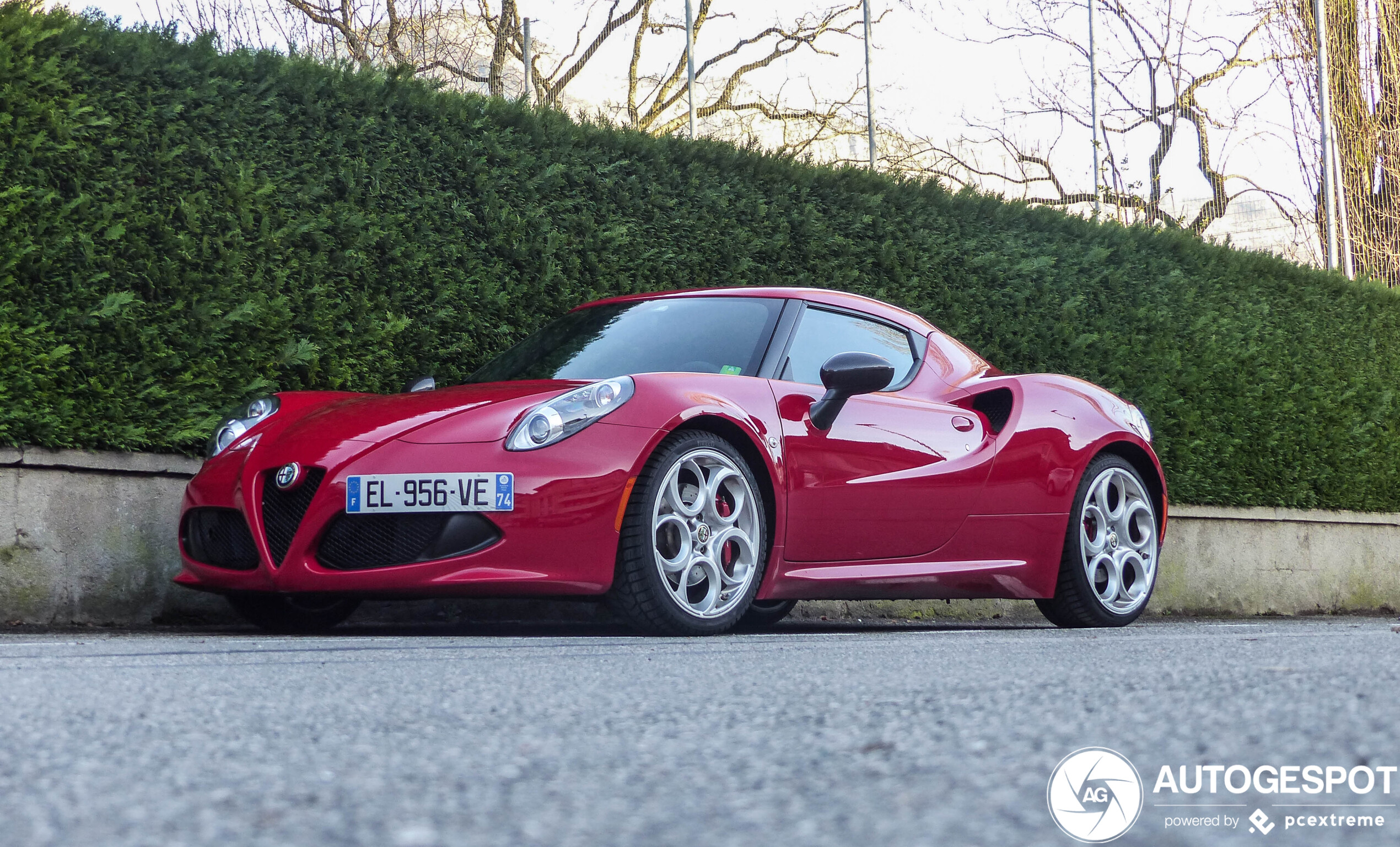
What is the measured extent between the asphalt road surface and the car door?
182 centimetres

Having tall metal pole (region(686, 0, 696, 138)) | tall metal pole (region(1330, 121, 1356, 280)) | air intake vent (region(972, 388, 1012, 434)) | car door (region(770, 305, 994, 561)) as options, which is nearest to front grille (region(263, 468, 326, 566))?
car door (region(770, 305, 994, 561))

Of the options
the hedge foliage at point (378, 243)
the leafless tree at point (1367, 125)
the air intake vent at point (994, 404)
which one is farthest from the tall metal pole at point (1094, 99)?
the air intake vent at point (994, 404)

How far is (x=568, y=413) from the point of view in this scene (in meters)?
4.51

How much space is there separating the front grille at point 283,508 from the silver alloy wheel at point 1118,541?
3.26 meters

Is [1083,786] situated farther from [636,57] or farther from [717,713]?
[636,57]

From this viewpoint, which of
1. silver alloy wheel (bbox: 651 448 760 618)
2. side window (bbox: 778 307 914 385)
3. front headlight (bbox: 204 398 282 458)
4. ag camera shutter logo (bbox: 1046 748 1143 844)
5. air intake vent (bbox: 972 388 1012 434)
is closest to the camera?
ag camera shutter logo (bbox: 1046 748 1143 844)

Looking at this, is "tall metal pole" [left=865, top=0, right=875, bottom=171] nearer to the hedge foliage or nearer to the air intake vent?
the hedge foliage

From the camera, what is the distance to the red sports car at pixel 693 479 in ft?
14.3

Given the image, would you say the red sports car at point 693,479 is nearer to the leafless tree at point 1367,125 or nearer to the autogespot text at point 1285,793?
the autogespot text at point 1285,793

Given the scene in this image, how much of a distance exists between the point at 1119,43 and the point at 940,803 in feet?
70.0

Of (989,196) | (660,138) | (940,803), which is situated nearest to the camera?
(940,803)

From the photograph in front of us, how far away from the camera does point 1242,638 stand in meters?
4.00

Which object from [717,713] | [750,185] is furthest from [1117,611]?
[717,713]

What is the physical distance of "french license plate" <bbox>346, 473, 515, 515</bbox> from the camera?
4297 mm
